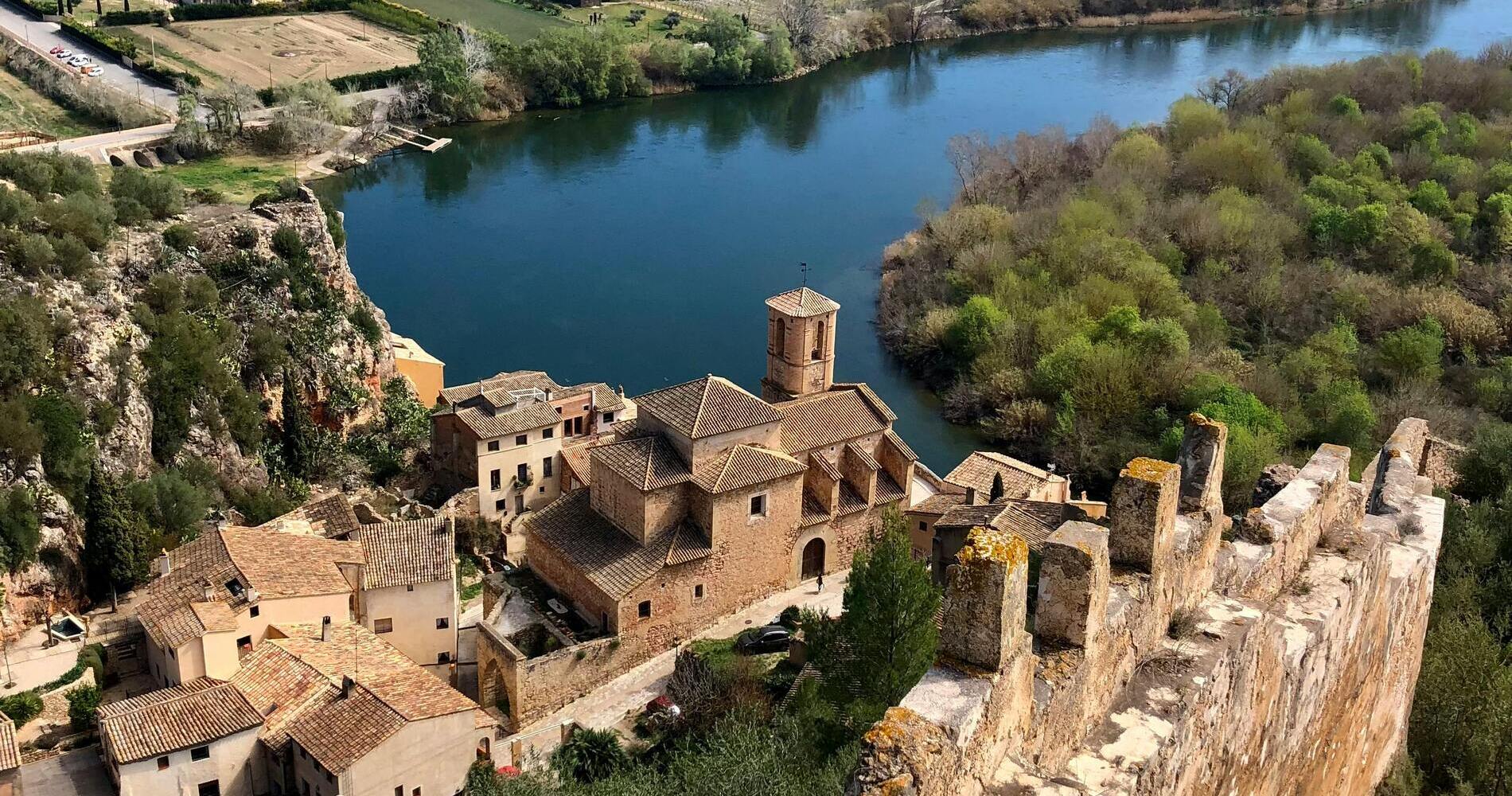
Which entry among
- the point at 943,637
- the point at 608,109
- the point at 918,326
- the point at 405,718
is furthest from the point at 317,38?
the point at 943,637

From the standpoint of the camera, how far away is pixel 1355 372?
3403 cm

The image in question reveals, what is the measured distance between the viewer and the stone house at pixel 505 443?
85.4 ft

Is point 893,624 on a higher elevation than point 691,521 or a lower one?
higher

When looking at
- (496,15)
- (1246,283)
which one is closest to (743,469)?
(1246,283)

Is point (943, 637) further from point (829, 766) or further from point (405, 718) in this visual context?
point (405, 718)

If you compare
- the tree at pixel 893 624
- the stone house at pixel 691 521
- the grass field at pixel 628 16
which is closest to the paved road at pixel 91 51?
the grass field at pixel 628 16

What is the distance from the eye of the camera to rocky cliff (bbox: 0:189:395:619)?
23.1 m

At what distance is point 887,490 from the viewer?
83.9ft

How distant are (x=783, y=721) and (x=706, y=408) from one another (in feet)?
23.3

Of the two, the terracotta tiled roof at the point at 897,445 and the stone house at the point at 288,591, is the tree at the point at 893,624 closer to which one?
the stone house at the point at 288,591

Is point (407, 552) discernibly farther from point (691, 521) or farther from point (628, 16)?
point (628, 16)

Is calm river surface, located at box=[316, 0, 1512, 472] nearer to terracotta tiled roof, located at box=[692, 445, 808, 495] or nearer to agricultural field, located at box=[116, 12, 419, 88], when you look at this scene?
agricultural field, located at box=[116, 12, 419, 88]

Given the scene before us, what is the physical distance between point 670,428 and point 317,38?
54.6m

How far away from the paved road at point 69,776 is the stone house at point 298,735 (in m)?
0.50
